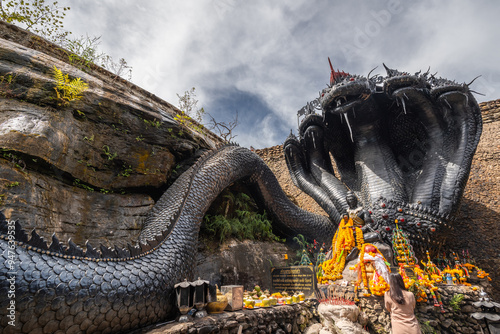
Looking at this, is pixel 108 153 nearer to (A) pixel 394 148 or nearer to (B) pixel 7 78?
(B) pixel 7 78

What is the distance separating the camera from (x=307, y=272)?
4.41m

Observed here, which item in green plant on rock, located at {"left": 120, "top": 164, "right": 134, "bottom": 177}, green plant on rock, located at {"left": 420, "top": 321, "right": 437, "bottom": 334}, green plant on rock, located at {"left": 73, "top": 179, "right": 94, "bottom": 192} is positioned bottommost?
green plant on rock, located at {"left": 420, "top": 321, "right": 437, "bottom": 334}

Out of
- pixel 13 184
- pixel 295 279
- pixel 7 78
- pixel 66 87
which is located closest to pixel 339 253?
pixel 295 279

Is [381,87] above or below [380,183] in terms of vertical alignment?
above

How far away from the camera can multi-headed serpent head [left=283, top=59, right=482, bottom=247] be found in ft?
18.6

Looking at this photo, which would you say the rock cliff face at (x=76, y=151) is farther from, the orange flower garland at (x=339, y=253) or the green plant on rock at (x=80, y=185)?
the orange flower garland at (x=339, y=253)

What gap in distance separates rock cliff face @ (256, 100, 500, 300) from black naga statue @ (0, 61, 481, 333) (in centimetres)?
226

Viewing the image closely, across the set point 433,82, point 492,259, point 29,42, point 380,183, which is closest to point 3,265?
point 29,42

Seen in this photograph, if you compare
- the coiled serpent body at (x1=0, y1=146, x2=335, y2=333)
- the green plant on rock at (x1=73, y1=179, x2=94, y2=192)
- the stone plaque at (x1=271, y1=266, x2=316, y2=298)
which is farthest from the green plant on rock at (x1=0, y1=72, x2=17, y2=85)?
the stone plaque at (x1=271, y1=266, x2=316, y2=298)

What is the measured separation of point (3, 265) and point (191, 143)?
4.73 metres

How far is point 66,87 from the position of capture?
4.55 metres

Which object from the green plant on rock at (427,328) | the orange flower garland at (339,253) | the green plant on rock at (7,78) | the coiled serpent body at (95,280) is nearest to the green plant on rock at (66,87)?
the green plant on rock at (7,78)

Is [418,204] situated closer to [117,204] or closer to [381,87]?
[381,87]

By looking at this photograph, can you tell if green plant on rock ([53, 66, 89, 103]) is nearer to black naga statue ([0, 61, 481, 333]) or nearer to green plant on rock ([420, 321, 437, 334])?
black naga statue ([0, 61, 481, 333])
